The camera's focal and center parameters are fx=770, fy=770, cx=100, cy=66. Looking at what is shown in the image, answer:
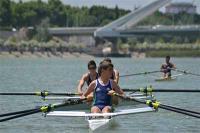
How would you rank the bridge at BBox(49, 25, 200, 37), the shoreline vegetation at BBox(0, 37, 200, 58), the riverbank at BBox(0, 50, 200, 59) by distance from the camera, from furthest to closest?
the bridge at BBox(49, 25, 200, 37), the shoreline vegetation at BBox(0, 37, 200, 58), the riverbank at BBox(0, 50, 200, 59)

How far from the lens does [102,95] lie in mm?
14805

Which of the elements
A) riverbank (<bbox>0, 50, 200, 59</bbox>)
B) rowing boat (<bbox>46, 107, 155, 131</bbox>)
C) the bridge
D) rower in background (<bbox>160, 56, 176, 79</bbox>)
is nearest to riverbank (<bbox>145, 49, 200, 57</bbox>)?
riverbank (<bbox>0, 50, 200, 59</bbox>)

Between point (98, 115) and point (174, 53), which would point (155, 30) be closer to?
point (174, 53)

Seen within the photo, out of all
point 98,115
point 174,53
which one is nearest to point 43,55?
point 174,53

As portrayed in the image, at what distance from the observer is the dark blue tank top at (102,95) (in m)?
14.8

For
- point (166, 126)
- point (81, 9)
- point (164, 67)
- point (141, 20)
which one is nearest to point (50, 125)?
point (166, 126)

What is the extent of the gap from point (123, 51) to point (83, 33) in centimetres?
974

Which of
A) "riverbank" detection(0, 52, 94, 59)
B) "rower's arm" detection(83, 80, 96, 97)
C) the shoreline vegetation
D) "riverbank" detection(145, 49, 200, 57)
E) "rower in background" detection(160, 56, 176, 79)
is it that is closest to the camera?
"rower's arm" detection(83, 80, 96, 97)

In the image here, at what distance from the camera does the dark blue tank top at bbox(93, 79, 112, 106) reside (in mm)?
14758

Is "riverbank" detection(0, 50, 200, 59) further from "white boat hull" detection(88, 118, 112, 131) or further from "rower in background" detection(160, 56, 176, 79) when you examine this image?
"white boat hull" detection(88, 118, 112, 131)

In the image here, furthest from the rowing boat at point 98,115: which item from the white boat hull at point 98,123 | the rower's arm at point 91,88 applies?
the rower's arm at point 91,88

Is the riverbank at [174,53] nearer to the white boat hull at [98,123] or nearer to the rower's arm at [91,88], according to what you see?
the rower's arm at [91,88]

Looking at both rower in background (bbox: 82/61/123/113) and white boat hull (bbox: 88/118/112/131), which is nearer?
white boat hull (bbox: 88/118/112/131)

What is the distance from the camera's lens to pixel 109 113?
14.4 meters
